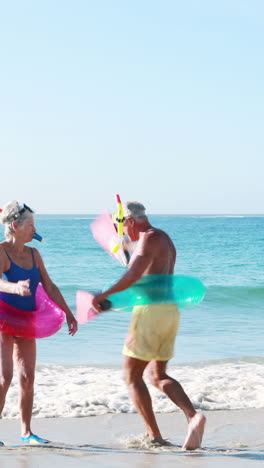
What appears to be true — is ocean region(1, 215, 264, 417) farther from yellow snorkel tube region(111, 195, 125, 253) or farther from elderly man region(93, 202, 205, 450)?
yellow snorkel tube region(111, 195, 125, 253)

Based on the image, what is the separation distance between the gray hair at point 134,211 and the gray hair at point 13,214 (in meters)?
0.69

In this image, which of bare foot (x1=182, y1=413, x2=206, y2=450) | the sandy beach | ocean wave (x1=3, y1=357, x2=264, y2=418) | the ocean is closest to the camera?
the sandy beach

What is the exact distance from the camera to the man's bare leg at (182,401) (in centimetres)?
530

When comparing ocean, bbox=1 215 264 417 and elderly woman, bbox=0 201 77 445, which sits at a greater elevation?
elderly woman, bbox=0 201 77 445

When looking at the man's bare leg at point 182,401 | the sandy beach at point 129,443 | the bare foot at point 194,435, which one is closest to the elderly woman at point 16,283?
the sandy beach at point 129,443

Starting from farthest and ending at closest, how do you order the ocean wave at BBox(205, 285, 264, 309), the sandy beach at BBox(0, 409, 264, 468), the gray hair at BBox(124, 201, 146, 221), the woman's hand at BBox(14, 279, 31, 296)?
the ocean wave at BBox(205, 285, 264, 309) < the gray hair at BBox(124, 201, 146, 221) < the woman's hand at BBox(14, 279, 31, 296) < the sandy beach at BBox(0, 409, 264, 468)

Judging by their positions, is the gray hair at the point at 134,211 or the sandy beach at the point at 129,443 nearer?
the sandy beach at the point at 129,443

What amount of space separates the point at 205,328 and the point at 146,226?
8655 mm

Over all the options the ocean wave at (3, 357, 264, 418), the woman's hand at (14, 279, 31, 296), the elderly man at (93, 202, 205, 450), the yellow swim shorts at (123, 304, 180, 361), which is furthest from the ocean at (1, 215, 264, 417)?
the woman's hand at (14, 279, 31, 296)

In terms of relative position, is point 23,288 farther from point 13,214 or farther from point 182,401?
point 182,401

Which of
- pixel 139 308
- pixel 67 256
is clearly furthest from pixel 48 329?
pixel 67 256

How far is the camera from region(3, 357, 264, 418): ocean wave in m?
7.06

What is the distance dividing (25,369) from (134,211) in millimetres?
1348

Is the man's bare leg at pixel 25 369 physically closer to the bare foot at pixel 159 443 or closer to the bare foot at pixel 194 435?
the bare foot at pixel 159 443
